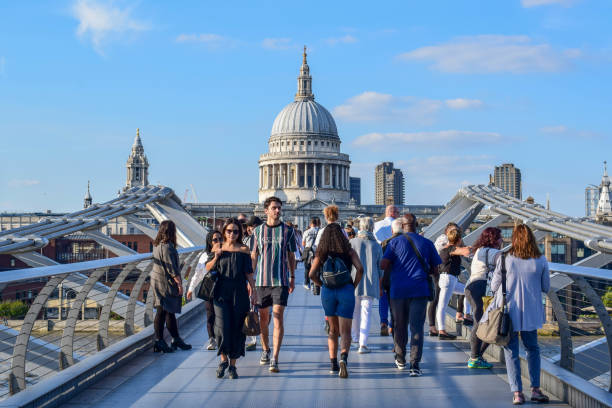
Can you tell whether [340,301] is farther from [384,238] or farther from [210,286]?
[384,238]

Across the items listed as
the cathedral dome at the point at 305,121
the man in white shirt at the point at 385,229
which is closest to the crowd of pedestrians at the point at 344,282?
the man in white shirt at the point at 385,229

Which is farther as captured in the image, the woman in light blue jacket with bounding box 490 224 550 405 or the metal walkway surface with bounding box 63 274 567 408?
the woman in light blue jacket with bounding box 490 224 550 405

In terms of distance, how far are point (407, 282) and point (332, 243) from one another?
0.91m

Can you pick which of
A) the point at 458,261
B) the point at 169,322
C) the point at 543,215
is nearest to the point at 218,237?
the point at 169,322

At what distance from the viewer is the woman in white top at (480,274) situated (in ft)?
28.2

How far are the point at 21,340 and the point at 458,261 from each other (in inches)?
244

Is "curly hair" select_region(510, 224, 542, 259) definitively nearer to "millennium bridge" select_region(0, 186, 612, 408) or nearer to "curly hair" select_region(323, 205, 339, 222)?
"millennium bridge" select_region(0, 186, 612, 408)

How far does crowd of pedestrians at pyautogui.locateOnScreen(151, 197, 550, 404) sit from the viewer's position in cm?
720

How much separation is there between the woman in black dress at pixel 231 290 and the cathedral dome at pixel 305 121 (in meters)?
122

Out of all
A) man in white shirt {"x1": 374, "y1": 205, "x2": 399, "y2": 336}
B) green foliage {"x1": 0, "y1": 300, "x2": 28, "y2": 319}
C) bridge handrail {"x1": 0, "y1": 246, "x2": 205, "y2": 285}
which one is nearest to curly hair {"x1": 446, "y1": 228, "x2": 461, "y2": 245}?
man in white shirt {"x1": 374, "y1": 205, "x2": 399, "y2": 336}

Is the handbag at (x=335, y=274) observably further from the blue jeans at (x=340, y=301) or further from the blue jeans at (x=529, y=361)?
the blue jeans at (x=529, y=361)

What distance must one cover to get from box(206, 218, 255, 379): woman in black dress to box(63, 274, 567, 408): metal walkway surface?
14.8 inches

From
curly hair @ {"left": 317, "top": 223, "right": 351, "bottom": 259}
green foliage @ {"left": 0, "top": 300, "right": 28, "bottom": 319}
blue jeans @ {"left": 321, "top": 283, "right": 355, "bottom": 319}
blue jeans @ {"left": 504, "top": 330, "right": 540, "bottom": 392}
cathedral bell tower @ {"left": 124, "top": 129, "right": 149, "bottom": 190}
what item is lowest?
green foliage @ {"left": 0, "top": 300, "right": 28, "bottom": 319}

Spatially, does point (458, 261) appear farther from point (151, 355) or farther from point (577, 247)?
point (577, 247)
